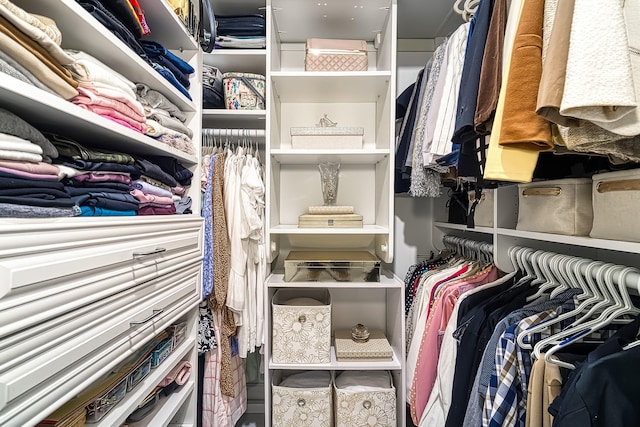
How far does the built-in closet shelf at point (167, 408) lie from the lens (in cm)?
109

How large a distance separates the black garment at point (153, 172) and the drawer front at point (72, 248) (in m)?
0.15

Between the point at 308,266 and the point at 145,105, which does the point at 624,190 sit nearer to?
the point at 308,266

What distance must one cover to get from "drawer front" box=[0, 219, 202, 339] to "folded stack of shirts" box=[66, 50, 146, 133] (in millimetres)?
322

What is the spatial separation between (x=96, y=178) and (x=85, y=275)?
0.24m

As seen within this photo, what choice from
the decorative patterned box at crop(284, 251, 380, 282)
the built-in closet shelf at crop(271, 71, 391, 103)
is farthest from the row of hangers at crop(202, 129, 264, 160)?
the decorative patterned box at crop(284, 251, 380, 282)

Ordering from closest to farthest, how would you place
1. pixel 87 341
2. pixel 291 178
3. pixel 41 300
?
1. pixel 41 300
2. pixel 87 341
3. pixel 291 178

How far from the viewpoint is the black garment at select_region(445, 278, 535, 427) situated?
980 mm

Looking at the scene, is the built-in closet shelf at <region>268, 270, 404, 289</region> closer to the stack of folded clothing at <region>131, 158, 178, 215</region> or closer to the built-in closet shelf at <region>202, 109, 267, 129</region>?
the stack of folded clothing at <region>131, 158, 178, 215</region>

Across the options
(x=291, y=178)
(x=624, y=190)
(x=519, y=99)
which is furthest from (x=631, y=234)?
(x=291, y=178)

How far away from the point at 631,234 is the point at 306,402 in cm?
127

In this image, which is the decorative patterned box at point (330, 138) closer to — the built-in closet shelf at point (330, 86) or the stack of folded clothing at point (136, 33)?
the built-in closet shelf at point (330, 86)

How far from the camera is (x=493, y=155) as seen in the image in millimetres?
747

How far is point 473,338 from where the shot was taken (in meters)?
1.00

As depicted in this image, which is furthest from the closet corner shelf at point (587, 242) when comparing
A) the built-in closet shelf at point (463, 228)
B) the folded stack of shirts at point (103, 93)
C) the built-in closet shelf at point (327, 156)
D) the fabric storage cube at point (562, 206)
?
the folded stack of shirts at point (103, 93)
